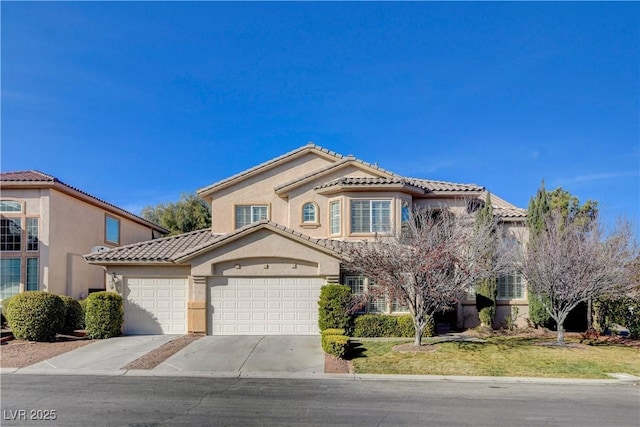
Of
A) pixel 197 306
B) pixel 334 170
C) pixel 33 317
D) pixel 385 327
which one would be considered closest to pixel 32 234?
pixel 33 317

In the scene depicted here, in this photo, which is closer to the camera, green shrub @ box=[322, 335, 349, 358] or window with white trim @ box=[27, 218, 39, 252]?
green shrub @ box=[322, 335, 349, 358]

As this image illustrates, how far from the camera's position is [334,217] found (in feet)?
67.5

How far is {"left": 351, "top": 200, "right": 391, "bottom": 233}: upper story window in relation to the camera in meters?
19.7

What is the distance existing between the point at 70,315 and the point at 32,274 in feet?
12.5

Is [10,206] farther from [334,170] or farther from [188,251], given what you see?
[334,170]

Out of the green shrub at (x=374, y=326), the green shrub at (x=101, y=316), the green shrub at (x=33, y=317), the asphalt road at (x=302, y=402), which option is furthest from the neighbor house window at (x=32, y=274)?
the green shrub at (x=374, y=326)

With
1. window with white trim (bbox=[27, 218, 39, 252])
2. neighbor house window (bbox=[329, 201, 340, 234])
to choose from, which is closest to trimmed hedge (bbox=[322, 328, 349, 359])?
neighbor house window (bbox=[329, 201, 340, 234])

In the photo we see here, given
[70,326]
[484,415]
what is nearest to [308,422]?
[484,415]

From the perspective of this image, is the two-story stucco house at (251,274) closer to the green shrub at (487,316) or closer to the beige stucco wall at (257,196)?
the green shrub at (487,316)

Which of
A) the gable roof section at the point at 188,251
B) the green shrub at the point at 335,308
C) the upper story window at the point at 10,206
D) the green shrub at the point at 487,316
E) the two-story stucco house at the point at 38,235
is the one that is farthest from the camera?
the upper story window at the point at 10,206

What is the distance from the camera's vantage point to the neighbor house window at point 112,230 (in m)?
26.5

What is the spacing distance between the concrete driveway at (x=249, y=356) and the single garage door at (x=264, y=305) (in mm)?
670

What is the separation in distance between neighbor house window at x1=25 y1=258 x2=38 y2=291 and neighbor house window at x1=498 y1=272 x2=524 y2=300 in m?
21.5

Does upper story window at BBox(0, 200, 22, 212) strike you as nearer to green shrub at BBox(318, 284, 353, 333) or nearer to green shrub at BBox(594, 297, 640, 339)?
green shrub at BBox(318, 284, 353, 333)
